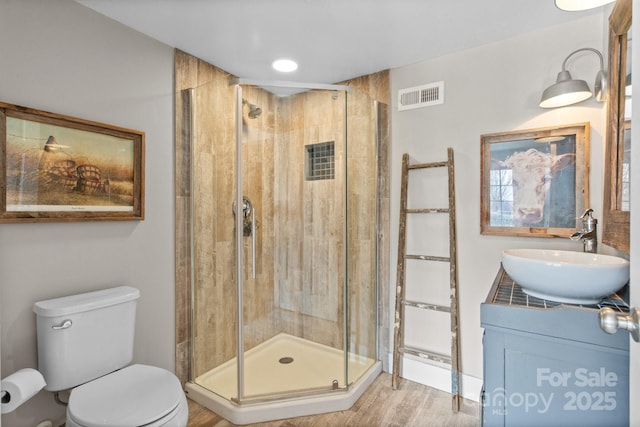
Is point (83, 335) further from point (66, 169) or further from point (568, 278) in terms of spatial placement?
point (568, 278)

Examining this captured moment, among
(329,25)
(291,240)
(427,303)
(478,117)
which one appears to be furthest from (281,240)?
(478,117)

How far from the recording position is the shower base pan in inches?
76.0

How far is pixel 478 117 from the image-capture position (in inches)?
82.1

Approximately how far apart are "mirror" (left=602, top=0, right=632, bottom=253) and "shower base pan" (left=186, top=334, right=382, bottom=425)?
1.63 meters

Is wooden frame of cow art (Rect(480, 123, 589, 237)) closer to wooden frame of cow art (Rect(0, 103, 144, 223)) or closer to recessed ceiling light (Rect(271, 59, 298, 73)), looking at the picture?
recessed ceiling light (Rect(271, 59, 298, 73))

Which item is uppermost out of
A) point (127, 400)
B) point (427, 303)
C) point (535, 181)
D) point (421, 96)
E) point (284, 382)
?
point (421, 96)

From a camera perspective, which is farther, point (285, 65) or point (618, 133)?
point (285, 65)

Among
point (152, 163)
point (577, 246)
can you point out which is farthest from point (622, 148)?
point (152, 163)

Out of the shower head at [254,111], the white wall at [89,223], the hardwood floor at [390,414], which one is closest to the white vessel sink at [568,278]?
the hardwood floor at [390,414]

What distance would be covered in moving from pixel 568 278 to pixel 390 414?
141cm

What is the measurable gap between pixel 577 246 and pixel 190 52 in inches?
103

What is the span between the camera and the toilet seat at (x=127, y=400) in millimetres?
1252

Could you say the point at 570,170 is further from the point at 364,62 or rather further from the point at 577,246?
the point at 364,62

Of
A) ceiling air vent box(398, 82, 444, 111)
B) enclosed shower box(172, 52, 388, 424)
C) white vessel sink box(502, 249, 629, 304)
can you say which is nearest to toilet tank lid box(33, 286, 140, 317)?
enclosed shower box(172, 52, 388, 424)
